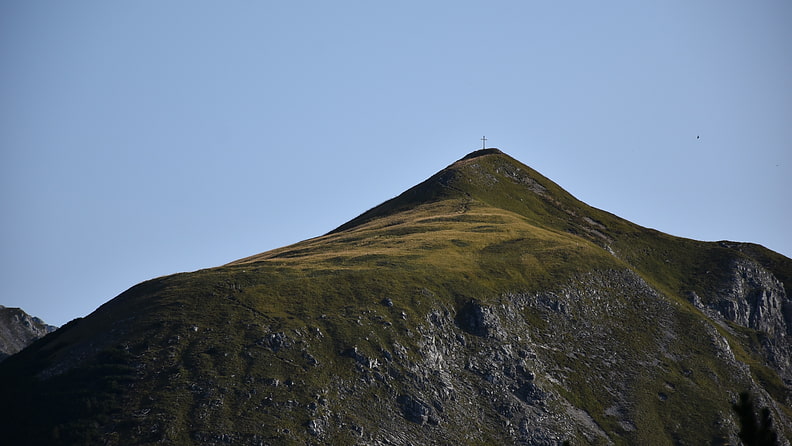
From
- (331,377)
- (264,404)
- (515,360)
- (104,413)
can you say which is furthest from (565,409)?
(104,413)

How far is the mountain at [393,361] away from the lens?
13312cm

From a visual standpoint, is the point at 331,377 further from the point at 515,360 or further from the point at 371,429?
the point at 515,360

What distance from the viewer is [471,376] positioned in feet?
504

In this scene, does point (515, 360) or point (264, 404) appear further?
point (515, 360)

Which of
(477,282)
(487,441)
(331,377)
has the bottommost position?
(487,441)

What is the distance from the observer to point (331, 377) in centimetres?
14075

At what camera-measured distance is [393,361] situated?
483 ft

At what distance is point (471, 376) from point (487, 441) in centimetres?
1379

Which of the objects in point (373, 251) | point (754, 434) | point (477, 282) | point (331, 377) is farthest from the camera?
point (373, 251)

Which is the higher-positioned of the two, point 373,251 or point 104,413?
point 373,251

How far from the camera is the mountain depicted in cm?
13312

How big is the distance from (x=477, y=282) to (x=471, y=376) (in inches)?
1017

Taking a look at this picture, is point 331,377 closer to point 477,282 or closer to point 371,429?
point 371,429

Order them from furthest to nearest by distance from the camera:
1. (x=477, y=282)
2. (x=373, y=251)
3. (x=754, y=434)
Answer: (x=373, y=251), (x=477, y=282), (x=754, y=434)
